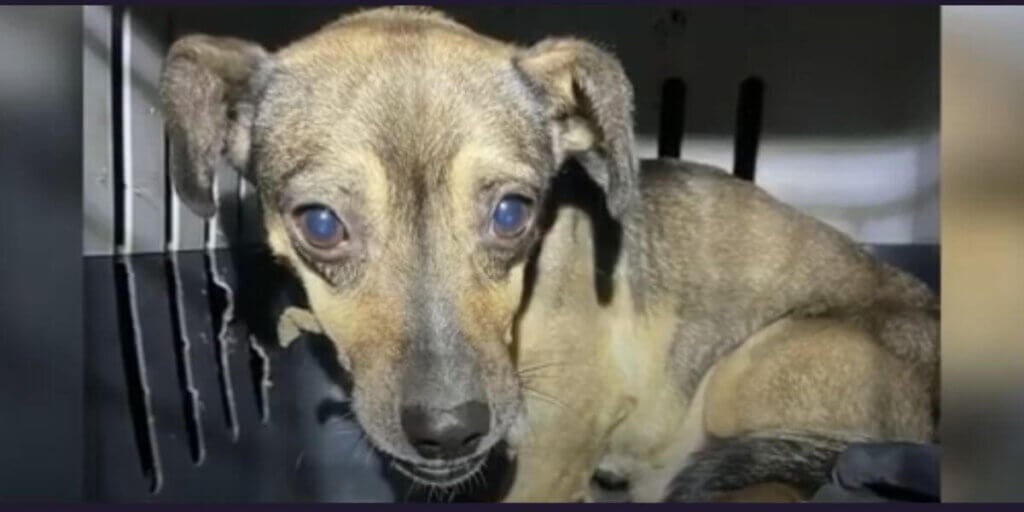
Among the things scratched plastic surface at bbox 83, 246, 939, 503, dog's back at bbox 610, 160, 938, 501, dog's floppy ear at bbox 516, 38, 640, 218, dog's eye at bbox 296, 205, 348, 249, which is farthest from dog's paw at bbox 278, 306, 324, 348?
dog's back at bbox 610, 160, 938, 501

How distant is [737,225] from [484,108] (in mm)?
509

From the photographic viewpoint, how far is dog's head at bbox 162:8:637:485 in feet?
5.12

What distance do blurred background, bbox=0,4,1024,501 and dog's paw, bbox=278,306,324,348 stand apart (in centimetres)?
4

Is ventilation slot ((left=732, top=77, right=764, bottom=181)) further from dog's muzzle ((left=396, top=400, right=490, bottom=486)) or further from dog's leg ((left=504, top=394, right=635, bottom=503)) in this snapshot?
dog's muzzle ((left=396, top=400, right=490, bottom=486))

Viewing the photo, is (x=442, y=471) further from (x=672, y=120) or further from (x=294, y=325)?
(x=672, y=120)

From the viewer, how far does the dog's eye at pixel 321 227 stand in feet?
5.23

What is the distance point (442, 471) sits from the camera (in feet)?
5.30

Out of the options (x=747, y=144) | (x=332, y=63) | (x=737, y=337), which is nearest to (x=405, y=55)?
(x=332, y=63)

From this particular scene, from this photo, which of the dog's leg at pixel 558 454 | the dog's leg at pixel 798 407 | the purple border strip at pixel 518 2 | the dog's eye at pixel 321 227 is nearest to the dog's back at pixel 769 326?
the dog's leg at pixel 798 407

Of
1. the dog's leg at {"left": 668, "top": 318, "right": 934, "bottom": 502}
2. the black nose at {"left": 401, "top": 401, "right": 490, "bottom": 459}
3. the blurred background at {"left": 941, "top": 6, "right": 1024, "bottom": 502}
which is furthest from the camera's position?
the dog's leg at {"left": 668, "top": 318, "right": 934, "bottom": 502}

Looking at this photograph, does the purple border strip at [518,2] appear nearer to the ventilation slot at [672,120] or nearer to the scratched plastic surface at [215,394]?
the ventilation slot at [672,120]

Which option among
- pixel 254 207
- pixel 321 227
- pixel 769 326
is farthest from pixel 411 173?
pixel 769 326

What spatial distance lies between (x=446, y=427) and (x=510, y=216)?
251 mm

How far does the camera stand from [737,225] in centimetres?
202
